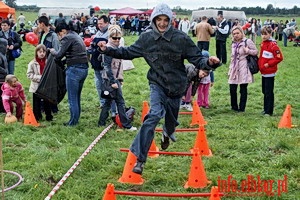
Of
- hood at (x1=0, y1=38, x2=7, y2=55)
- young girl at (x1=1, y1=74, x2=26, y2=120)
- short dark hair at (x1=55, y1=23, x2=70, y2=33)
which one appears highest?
short dark hair at (x1=55, y1=23, x2=70, y2=33)

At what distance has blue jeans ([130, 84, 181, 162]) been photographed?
18.1 feet

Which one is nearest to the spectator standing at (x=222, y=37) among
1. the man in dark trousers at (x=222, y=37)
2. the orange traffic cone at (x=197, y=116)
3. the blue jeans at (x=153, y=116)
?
the man in dark trousers at (x=222, y=37)

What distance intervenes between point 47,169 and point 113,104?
2.94 meters

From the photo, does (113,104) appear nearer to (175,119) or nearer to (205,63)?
(175,119)

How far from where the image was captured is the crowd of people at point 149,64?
18.2 ft

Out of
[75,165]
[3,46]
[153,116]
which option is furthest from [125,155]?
[3,46]

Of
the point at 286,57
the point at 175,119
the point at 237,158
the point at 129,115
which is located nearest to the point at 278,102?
the point at 129,115

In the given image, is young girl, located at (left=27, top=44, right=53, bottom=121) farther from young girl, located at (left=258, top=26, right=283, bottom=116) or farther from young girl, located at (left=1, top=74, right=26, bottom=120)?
young girl, located at (left=258, top=26, right=283, bottom=116)

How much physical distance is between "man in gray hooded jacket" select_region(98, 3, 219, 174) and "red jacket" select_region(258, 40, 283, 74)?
4033 millimetres

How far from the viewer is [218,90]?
13.0 m

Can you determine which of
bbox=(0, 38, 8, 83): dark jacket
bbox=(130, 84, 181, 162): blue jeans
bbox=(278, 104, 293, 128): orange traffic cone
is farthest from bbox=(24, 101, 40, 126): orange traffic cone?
bbox=(278, 104, 293, 128): orange traffic cone

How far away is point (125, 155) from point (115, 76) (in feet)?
6.47

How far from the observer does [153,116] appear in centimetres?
552

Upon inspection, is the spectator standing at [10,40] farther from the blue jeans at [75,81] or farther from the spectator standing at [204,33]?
the spectator standing at [204,33]
